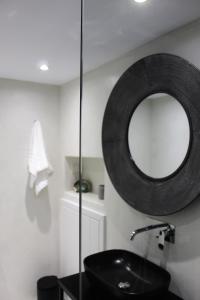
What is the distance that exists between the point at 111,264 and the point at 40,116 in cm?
174

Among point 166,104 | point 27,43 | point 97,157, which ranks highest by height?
point 27,43

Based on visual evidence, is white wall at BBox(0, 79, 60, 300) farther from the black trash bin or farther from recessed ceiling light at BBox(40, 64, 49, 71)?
recessed ceiling light at BBox(40, 64, 49, 71)

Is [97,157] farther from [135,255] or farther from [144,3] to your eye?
[144,3]

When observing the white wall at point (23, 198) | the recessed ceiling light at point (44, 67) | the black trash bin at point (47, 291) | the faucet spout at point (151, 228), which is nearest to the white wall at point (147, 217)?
the faucet spout at point (151, 228)

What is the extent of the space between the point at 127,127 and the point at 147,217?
0.61m

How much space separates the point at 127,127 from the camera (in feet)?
6.03

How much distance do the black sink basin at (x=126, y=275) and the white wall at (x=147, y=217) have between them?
67mm

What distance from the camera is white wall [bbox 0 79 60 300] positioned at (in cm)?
275

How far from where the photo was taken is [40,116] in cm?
291

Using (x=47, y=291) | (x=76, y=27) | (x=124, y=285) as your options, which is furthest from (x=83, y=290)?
(x=76, y=27)

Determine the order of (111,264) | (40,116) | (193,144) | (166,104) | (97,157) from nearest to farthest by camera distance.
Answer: (193,144), (166,104), (111,264), (97,157), (40,116)

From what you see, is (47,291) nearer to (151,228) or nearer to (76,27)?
(151,228)

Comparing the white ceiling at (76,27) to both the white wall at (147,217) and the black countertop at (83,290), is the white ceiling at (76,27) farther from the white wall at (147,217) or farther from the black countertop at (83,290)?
the black countertop at (83,290)

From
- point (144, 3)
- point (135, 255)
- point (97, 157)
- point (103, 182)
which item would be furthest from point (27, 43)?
point (135, 255)
